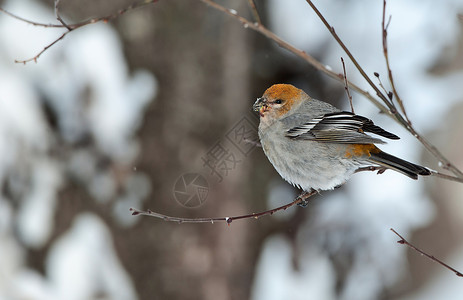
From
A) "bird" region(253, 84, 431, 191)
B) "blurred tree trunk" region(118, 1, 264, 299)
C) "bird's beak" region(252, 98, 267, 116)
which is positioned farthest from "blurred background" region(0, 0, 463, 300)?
"bird's beak" region(252, 98, 267, 116)

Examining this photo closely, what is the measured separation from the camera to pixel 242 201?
6.08 meters

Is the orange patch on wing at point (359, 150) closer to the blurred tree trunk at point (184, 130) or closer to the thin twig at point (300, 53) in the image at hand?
the thin twig at point (300, 53)

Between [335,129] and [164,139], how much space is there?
3158 mm

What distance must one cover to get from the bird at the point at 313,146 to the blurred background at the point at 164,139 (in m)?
2.04

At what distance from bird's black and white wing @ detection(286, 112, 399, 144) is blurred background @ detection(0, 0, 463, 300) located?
2057mm

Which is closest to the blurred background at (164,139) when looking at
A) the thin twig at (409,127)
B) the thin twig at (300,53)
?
the thin twig at (300,53)

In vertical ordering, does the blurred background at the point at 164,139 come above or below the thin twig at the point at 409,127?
below

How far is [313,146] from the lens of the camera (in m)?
3.05

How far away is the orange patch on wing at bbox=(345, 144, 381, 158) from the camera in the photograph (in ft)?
9.92

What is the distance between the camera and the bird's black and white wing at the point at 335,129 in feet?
9.05

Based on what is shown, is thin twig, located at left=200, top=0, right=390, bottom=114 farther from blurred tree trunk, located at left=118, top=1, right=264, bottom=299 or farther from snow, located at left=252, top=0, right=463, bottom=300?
snow, located at left=252, top=0, right=463, bottom=300
